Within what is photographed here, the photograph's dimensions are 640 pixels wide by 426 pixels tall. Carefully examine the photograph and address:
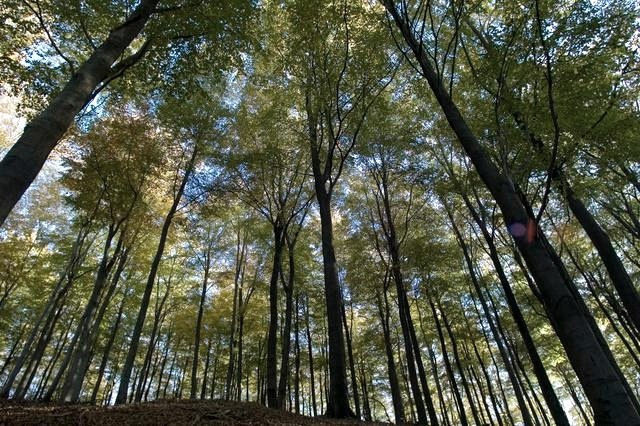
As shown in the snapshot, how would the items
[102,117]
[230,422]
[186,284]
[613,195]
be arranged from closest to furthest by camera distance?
[230,422], [102,117], [613,195], [186,284]

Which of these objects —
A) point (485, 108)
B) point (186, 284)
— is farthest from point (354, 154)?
point (186, 284)

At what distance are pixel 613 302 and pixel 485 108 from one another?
42.8 feet

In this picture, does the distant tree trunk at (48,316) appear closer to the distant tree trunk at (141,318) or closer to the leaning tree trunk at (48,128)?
the distant tree trunk at (141,318)

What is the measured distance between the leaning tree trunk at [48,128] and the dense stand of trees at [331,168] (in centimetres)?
3

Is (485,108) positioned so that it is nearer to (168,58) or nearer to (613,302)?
(168,58)

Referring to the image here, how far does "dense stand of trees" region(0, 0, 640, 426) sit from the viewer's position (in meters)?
5.58

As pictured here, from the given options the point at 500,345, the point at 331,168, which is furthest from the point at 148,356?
the point at 500,345

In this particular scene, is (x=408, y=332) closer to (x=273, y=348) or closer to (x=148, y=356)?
(x=273, y=348)

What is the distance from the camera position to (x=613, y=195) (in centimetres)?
1440

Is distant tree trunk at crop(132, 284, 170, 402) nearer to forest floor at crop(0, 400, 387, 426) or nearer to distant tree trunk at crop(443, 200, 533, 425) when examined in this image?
forest floor at crop(0, 400, 387, 426)

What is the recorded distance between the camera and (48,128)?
146 inches

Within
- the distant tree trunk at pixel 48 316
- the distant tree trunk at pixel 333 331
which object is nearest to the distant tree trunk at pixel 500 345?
the distant tree trunk at pixel 333 331

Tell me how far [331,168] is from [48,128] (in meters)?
8.06

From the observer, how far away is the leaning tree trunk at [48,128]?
10.3 feet
